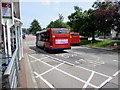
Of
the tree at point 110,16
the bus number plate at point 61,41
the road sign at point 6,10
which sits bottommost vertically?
the bus number plate at point 61,41

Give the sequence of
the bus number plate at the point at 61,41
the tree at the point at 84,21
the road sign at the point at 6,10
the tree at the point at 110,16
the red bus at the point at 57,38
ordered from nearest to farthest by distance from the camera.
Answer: the road sign at the point at 6,10
the red bus at the point at 57,38
the bus number plate at the point at 61,41
the tree at the point at 110,16
the tree at the point at 84,21

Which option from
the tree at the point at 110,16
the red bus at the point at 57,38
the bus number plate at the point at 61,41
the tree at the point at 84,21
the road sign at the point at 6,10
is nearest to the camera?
the road sign at the point at 6,10

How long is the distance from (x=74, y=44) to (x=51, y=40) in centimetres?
998

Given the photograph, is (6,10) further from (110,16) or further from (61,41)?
(110,16)

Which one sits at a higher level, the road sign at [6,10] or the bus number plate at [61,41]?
the road sign at [6,10]

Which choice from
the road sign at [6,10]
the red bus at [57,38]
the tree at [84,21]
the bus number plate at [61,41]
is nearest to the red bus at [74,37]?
the tree at [84,21]

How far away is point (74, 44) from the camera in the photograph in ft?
65.9

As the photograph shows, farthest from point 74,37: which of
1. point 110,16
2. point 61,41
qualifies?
point 61,41

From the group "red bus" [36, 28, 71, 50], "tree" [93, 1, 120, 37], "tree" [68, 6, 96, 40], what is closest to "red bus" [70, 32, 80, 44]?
"tree" [68, 6, 96, 40]

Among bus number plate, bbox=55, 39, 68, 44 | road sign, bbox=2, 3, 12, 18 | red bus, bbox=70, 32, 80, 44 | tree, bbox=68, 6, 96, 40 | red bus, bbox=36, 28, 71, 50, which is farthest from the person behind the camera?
tree, bbox=68, 6, 96, 40

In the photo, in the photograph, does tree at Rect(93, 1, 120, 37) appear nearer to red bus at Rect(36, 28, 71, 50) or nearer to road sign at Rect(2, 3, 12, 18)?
red bus at Rect(36, 28, 71, 50)

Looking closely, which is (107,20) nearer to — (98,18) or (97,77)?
(98,18)

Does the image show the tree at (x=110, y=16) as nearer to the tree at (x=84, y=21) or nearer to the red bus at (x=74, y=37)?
the red bus at (x=74, y=37)

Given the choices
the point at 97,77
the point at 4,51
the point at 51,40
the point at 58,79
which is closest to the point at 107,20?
the point at 51,40
